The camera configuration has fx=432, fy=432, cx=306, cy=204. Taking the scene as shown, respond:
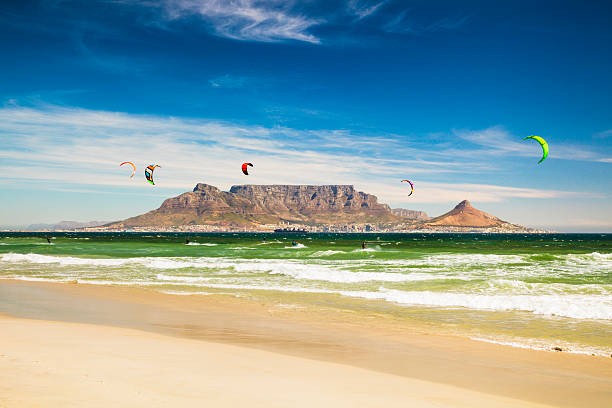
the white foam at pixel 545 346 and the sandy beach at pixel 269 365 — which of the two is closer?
the sandy beach at pixel 269 365

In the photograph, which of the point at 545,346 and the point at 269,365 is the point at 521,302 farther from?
the point at 269,365

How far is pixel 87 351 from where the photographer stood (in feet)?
24.4

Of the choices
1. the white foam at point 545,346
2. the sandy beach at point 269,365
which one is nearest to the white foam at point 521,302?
the white foam at point 545,346

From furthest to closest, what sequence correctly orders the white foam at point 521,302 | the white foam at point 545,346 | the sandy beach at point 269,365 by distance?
the white foam at point 521,302 → the white foam at point 545,346 → the sandy beach at point 269,365

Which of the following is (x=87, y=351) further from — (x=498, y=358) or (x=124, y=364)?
(x=498, y=358)

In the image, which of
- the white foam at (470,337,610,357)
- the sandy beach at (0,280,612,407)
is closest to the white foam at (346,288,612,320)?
the white foam at (470,337,610,357)

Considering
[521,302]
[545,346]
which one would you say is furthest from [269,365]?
[521,302]

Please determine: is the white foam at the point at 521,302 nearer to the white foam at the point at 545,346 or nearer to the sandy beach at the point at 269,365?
the white foam at the point at 545,346

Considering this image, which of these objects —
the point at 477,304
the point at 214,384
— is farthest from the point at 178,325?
the point at 477,304

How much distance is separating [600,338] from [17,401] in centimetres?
1093

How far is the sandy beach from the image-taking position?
208 inches

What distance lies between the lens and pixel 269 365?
23.5ft

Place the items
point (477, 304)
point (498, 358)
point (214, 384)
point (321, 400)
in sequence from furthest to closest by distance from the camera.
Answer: point (477, 304) < point (498, 358) < point (214, 384) < point (321, 400)

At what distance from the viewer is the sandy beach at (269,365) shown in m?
5.27
